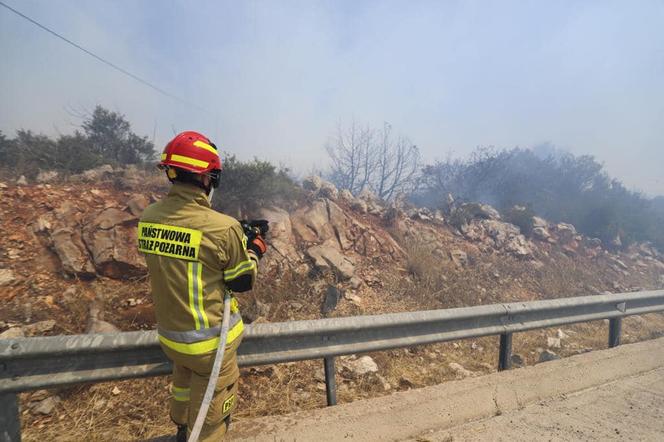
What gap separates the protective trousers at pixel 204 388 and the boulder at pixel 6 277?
3.67 metres

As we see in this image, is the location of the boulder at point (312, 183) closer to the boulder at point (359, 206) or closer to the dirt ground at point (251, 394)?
the boulder at point (359, 206)

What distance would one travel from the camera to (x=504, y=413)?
2.60 meters

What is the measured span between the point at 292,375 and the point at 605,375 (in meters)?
3.04

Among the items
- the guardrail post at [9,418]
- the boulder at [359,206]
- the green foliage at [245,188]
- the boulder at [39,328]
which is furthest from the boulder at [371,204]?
the guardrail post at [9,418]

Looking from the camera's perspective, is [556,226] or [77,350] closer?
[77,350]

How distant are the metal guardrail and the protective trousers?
272mm

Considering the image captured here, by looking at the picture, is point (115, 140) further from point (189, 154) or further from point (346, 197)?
point (189, 154)

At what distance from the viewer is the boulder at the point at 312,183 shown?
391 inches

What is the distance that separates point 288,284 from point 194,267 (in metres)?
3.83

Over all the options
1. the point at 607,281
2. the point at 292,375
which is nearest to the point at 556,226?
the point at 607,281

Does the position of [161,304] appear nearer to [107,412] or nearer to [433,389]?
[107,412]

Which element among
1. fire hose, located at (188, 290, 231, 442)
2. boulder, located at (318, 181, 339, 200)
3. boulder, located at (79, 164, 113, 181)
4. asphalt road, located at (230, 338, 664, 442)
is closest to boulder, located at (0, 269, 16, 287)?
boulder, located at (79, 164, 113, 181)

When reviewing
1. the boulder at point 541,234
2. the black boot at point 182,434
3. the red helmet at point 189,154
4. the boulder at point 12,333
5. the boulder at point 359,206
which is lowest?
the black boot at point 182,434

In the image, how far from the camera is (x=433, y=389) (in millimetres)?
2744
